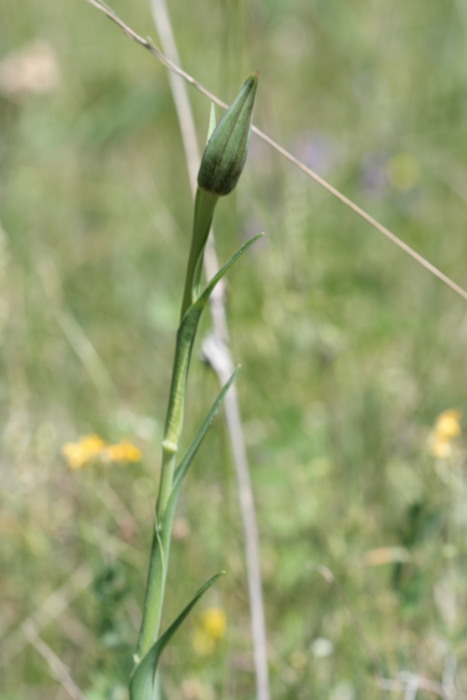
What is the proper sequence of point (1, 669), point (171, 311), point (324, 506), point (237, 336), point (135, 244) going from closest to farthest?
point (1, 669) → point (324, 506) → point (171, 311) → point (237, 336) → point (135, 244)

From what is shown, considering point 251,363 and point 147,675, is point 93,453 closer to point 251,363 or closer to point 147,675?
point 147,675

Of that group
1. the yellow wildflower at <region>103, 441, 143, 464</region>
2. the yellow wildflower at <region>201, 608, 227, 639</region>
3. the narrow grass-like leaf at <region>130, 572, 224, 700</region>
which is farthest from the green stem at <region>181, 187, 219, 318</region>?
the yellow wildflower at <region>201, 608, 227, 639</region>

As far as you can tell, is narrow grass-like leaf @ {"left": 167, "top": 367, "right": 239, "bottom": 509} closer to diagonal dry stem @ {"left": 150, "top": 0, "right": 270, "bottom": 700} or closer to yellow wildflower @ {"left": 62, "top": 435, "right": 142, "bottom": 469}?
diagonal dry stem @ {"left": 150, "top": 0, "right": 270, "bottom": 700}

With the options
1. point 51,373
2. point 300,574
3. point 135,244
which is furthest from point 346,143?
point 300,574

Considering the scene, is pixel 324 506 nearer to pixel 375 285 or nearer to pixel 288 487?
pixel 288 487

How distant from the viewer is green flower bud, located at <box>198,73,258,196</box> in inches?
27.3

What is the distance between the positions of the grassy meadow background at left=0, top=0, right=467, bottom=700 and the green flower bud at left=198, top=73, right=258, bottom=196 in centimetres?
62

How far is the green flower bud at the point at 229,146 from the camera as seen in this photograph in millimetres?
692

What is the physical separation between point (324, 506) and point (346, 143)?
1.82 meters

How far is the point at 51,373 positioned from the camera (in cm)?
212

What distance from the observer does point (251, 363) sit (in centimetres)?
202

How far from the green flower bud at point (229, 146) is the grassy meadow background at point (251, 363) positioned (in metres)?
0.62

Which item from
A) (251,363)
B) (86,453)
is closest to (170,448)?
(86,453)

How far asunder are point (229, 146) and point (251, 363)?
1319 mm
